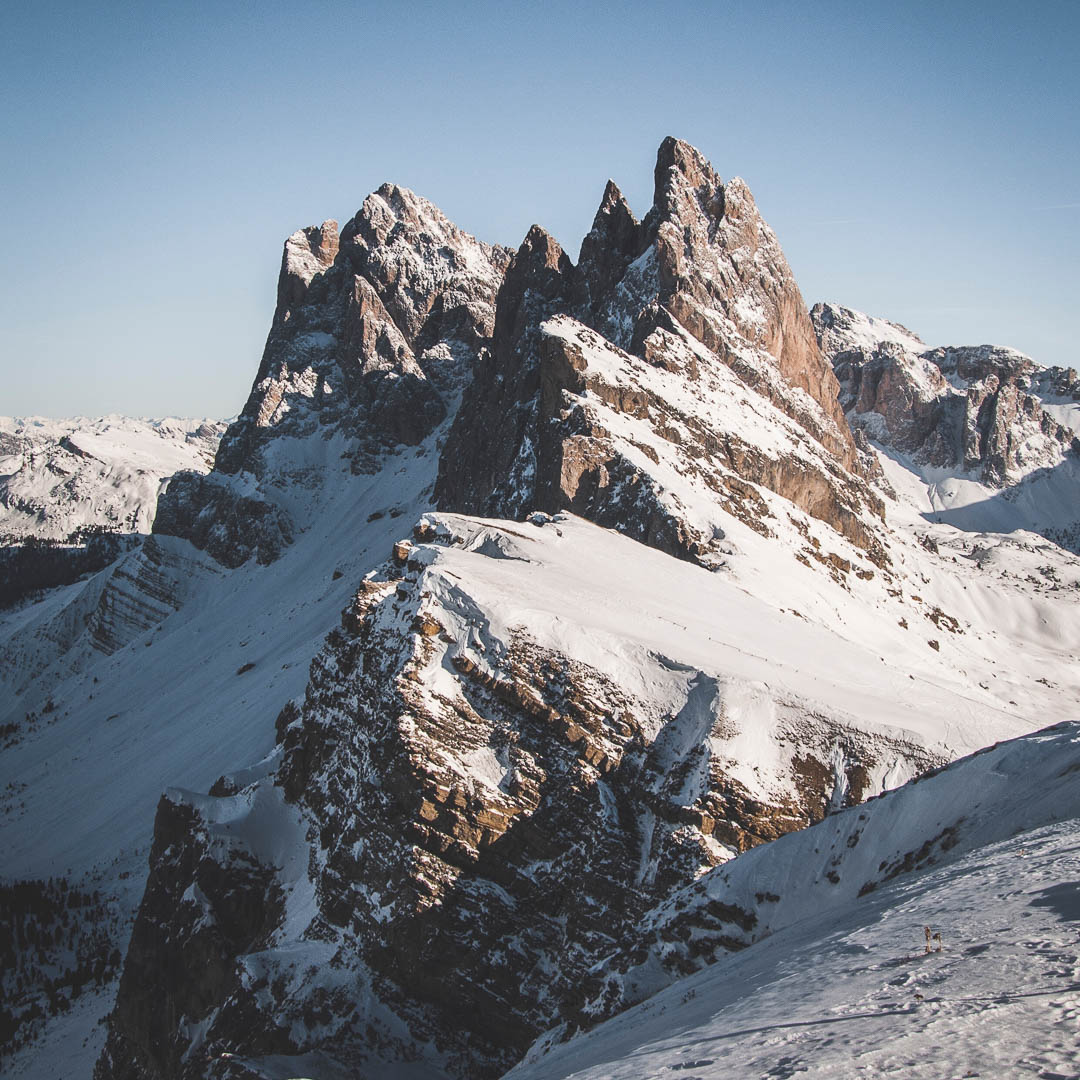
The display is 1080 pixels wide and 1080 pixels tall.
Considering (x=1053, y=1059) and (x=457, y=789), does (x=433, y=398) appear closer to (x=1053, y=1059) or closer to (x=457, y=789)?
(x=457, y=789)

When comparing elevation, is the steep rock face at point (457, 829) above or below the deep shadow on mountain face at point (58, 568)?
below

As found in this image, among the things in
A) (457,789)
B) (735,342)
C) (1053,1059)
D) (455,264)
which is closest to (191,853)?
(457,789)

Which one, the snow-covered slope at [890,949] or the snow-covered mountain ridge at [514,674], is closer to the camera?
the snow-covered slope at [890,949]

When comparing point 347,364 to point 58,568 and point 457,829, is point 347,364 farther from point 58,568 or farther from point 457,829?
point 457,829

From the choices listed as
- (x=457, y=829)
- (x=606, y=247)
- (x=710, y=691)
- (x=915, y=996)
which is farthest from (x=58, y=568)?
(x=915, y=996)

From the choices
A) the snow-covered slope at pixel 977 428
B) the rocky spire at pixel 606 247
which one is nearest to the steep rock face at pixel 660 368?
the rocky spire at pixel 606 247

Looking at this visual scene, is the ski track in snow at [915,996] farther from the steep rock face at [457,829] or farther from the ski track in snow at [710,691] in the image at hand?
the steep rock face at [457,829]
